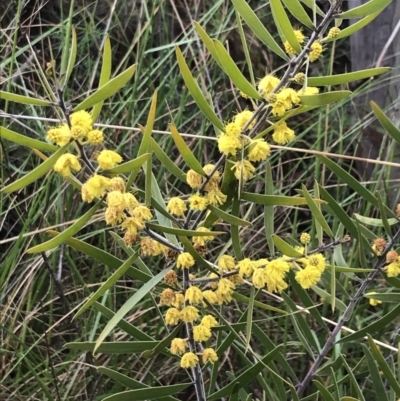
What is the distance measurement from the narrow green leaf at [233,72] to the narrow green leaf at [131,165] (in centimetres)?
9

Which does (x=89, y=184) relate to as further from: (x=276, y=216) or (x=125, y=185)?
(x=276, y=216)

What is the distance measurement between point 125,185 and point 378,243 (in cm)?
31

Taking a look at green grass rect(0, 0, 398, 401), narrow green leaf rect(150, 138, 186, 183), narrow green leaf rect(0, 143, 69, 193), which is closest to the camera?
narrow green leaf rect(0, 143, 69, 193)

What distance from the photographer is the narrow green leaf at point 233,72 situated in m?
0.44

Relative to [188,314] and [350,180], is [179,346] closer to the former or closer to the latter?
[188,314]

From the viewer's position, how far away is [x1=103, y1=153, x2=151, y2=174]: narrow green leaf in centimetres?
42

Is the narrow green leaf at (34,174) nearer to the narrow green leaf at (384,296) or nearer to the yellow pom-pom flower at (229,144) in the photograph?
the yellow pom-pom flower at (229,144)

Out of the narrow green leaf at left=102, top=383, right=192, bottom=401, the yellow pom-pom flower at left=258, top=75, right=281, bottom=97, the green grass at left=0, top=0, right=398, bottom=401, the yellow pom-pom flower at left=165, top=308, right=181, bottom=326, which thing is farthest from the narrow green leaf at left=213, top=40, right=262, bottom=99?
the green grass at left=0, top=0, right=398, bottom=401

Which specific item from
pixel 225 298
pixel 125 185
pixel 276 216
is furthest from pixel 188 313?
pixel 276 216

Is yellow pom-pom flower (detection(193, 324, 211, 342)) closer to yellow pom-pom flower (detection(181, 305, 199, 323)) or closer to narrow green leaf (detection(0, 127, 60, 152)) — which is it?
yellow pom-pom flower (detection(181, 305, 199, 323))

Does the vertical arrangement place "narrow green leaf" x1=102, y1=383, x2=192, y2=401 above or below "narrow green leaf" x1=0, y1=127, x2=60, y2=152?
below

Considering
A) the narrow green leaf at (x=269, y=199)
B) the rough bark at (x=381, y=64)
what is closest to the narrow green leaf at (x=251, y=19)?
the narrow green leaf at (x=269, y=199)

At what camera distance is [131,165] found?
1.38 feet

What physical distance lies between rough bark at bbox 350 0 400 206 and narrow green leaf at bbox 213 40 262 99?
87cm
